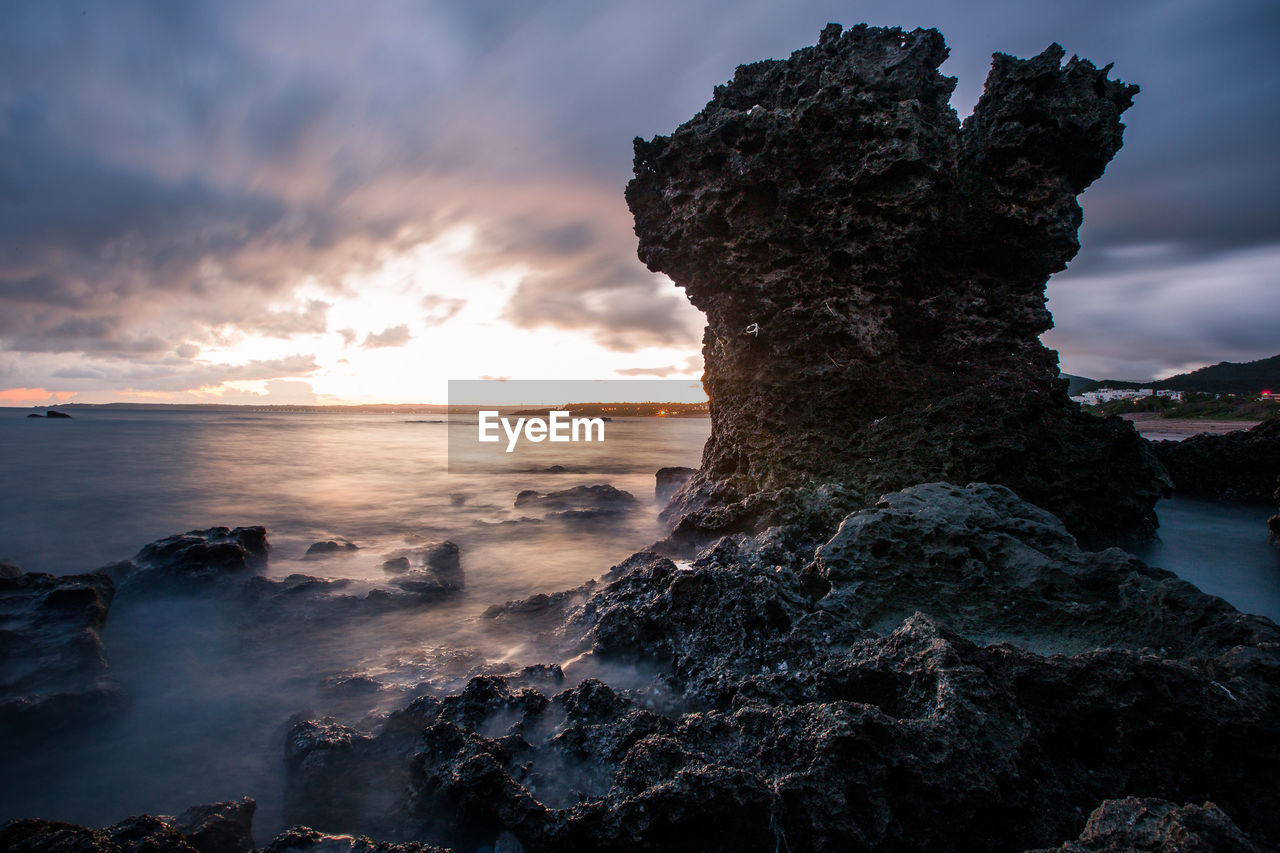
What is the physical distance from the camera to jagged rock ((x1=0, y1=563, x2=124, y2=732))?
355 centimetres

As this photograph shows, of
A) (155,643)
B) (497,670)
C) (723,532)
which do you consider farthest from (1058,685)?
(155,643)

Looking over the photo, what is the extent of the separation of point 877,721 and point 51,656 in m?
5.79

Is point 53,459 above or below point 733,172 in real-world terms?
below

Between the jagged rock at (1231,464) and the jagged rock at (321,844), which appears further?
the jagged rock at (1231,464)

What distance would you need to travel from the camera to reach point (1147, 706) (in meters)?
2.31

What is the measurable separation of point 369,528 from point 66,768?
24.0 ft

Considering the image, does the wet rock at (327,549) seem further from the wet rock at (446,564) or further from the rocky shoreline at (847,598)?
Result: the wet rock at (446,564)

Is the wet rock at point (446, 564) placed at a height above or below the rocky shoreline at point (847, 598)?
below

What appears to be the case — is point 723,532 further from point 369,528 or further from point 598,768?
point 369,528

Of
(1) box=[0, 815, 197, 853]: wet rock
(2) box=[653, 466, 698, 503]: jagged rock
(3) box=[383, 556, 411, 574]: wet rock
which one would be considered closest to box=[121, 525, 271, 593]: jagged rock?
(3) box=[383, 556, 411, 574]: wet rock

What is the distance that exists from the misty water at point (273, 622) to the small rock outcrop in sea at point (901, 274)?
2.18 meters

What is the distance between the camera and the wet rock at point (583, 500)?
11.2 m

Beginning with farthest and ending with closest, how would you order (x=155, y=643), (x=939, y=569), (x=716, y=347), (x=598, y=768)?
1. (x=716, y=347)
2. (x=155, y=643)
3. (x=939, y=569)
4. (x=598, y=768)

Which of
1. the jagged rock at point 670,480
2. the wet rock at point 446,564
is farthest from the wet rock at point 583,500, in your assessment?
the wet rock at point 446,564
